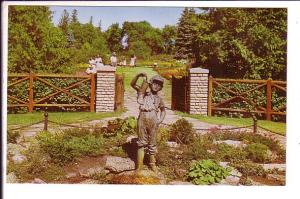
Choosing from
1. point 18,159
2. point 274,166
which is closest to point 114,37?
point 18,159

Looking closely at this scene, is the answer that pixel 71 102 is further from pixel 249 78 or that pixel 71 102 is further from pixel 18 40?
pixel 249 78

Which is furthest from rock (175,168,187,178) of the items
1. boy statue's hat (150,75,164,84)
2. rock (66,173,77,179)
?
rock (66,173,77,179)

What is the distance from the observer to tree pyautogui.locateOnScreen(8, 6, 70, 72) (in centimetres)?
375

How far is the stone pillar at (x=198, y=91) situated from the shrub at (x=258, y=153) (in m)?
0.52

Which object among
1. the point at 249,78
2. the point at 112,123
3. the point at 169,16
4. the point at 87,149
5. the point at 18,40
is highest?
the point at 169,16

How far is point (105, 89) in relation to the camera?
12.5 feet

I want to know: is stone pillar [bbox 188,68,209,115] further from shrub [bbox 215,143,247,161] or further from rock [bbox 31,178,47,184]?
rock [bbox 31,178,47,184]

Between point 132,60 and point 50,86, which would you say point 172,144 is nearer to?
point 132,60

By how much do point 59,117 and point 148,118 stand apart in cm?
81

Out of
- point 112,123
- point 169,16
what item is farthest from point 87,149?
point 169,16

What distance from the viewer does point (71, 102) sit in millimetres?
3836

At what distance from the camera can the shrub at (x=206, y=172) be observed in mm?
3701

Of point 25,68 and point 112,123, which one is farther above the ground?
point 25,68
